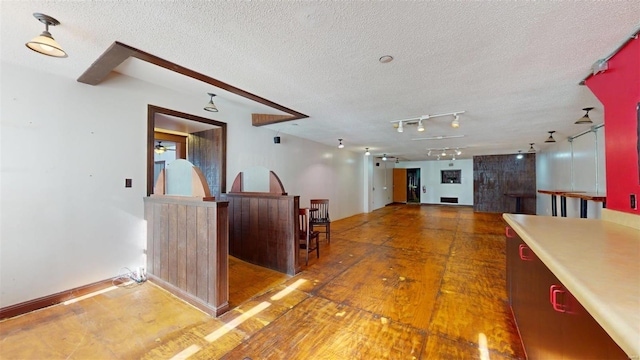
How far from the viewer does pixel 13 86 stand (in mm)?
2316

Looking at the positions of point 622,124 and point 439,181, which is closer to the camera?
point 622,124

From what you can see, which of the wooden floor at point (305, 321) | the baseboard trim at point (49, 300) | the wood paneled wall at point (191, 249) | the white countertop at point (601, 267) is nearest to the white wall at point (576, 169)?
the wooden floor at point (305, 321)

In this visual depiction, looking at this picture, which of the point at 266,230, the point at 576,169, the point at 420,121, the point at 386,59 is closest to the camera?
the point at 386,59

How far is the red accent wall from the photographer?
1759mm

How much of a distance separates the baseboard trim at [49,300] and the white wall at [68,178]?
0.16ft

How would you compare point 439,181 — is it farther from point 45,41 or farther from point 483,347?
point 45,41

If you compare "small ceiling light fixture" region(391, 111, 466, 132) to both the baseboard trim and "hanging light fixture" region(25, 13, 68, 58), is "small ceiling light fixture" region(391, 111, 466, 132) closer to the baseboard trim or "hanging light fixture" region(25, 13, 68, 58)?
"hanging light fixture" region(25, 13, 68, 58)

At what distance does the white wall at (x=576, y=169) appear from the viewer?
14.6ft

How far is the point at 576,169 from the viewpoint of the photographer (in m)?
5.46

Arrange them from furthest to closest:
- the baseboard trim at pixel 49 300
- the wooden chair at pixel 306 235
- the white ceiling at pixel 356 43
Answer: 1. the wooden chair at pixel 306 235
2. the baseboard trim at pixel 49 300
3. the white ceiling at pixel 356 43

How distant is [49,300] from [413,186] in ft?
45.5

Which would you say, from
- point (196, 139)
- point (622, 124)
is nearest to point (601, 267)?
point (622, 124)

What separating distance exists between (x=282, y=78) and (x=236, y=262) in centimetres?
293

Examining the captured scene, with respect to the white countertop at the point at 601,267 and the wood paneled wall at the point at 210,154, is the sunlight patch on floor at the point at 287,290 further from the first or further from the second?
the white countertop at the point at 601,267
